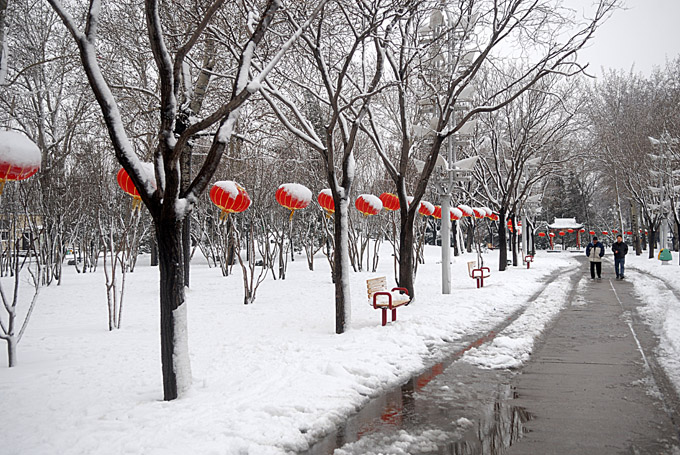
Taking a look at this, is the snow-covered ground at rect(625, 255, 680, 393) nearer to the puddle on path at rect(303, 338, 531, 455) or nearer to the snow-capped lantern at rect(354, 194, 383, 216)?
the puddle on path at rect(303, 338, 531, 455)

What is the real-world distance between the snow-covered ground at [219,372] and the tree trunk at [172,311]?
0.78ft

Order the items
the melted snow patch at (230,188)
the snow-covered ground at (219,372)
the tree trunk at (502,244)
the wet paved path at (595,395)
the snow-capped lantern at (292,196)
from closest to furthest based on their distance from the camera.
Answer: the wet paved path at (595,395) < the snow-covered ground at (219,372) < the melted snow patch at (230,188) < the snow-capped lantern at (292,196) < the tree trunk at (502,244)

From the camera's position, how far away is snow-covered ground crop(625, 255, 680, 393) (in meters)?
7.13

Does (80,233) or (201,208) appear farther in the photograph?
(80,233)

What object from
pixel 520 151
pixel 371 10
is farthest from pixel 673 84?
pixel 371 10

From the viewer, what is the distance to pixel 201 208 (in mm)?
27094

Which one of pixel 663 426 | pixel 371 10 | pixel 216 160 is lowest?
pixel 663 426

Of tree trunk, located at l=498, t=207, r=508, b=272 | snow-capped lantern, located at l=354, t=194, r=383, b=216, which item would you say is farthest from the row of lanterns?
tree trunk, located at l=498, t=207, r=508, b=272

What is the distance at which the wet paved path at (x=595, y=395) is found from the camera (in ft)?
14.4

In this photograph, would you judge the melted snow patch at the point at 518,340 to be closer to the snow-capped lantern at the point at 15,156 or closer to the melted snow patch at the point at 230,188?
the melted snow patch at the point at 230,188

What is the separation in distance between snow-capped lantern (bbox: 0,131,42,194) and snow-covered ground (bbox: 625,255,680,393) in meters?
8.92

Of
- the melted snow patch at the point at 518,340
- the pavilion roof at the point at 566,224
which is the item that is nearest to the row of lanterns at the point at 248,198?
the melted snow patch at the point at 518,340

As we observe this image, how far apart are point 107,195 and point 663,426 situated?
1523 cm

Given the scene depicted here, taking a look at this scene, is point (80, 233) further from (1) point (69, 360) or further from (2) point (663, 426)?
(2) point (663, 426)
